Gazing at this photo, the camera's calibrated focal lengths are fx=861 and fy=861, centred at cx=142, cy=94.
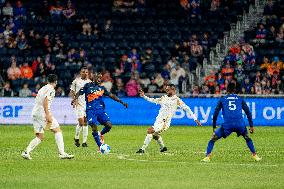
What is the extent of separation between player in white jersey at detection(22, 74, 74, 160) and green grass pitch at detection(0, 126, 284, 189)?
32cm

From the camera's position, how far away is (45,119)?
20469mm

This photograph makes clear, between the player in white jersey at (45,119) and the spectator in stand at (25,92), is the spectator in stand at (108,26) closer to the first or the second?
the spectator in stand at (25,92)

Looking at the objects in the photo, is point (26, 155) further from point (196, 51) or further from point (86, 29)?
point (86, 29)

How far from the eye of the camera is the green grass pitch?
1577 cm

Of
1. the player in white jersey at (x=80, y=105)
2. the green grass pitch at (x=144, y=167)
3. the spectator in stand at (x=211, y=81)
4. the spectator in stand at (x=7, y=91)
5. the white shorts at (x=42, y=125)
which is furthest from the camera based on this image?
the spectator in stand at (x=211, y=81)

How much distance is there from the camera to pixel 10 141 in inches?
1067

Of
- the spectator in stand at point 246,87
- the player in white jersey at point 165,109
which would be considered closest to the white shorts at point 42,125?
the player in white jersey at point 165,109

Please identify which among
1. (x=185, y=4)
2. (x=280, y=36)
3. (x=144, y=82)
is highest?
(x=185, y=4)

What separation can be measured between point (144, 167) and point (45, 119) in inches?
120

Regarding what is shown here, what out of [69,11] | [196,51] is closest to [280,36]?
[196,51]

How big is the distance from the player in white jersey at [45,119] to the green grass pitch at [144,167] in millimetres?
322

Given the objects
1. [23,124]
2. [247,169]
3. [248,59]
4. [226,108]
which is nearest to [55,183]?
[247,169]

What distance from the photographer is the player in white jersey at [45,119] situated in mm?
20281

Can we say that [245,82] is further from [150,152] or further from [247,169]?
[247,169]
